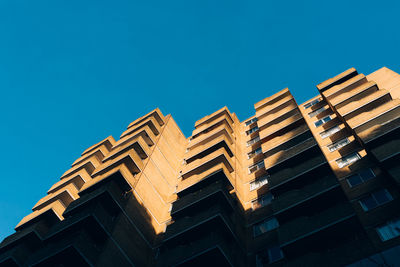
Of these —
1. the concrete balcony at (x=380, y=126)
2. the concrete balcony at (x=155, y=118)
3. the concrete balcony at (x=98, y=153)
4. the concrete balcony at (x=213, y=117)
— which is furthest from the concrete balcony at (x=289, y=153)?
the concrete balcony at (x=98, y=153)

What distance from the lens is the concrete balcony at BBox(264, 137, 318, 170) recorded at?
2792 centimetres

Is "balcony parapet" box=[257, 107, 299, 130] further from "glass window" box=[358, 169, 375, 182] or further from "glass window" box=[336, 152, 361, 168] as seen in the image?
"glass window" box=[358, 169, 375, 182]

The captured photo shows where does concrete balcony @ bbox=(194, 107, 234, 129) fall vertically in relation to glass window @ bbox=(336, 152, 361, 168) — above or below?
above

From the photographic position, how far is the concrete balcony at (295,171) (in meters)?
25.6

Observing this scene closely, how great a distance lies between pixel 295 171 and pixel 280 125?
9.39 metres

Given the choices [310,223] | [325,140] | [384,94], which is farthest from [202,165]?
[384,94]

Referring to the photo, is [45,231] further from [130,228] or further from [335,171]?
[335,171]

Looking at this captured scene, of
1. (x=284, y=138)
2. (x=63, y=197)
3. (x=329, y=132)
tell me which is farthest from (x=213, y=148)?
(x=63, y=197)

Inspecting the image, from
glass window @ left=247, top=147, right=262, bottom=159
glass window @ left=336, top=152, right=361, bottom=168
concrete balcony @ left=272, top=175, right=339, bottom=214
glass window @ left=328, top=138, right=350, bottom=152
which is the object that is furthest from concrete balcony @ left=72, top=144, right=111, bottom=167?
glass window @ left=336, top=152, right=361, bottom=168

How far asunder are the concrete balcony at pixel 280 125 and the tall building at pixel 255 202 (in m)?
0.15

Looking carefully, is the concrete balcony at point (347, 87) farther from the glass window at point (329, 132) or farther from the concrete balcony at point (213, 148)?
the concrete balcony at point (213, 148)

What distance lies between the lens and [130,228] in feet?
84.2

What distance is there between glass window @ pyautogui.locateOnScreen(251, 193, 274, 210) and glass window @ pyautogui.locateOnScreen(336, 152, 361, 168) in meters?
5.69

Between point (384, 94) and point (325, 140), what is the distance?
6.23 meters
